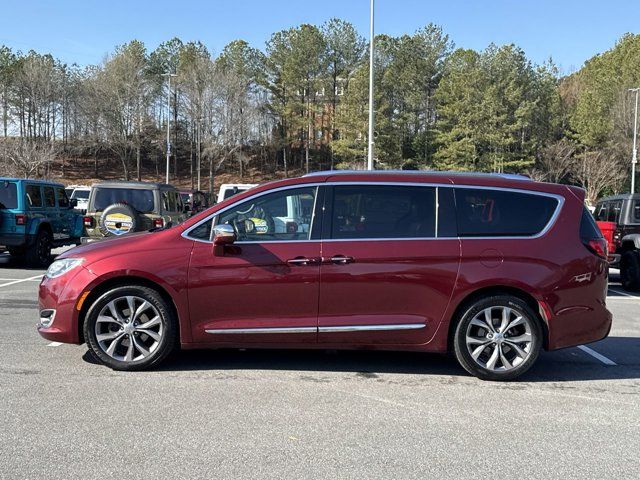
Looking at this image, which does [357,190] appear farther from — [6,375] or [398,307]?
[6,375]

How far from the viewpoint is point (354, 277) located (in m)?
5.14

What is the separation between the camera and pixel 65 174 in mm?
60562

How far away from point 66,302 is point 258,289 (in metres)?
1.74

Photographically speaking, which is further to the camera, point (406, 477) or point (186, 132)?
point (186, 132)

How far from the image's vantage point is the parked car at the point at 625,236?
38.6 ft

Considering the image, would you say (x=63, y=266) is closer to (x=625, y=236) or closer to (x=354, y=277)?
(x=354, y=277)

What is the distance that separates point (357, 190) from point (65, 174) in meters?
61.7

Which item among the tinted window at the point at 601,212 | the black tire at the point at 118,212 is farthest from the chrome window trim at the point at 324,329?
the tinted window at the point at 601,212

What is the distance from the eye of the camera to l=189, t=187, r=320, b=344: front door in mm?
5160

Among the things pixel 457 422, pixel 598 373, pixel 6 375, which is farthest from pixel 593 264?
pixel 6 375

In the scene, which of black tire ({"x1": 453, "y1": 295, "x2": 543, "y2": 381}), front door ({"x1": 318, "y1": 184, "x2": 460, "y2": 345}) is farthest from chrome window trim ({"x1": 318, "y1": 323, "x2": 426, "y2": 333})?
black tire ({"x1": 453, "y1": 295, "x2": 543, "y2": 381})

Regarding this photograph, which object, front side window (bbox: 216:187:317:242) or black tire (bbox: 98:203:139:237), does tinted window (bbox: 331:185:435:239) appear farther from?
black tire (bbox: 98:203:139:237)

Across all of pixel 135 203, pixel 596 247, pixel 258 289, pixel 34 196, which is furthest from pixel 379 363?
pixel 34 196

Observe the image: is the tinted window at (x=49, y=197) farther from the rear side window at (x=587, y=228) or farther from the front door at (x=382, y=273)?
the rear side window at (x=587, y=228)
